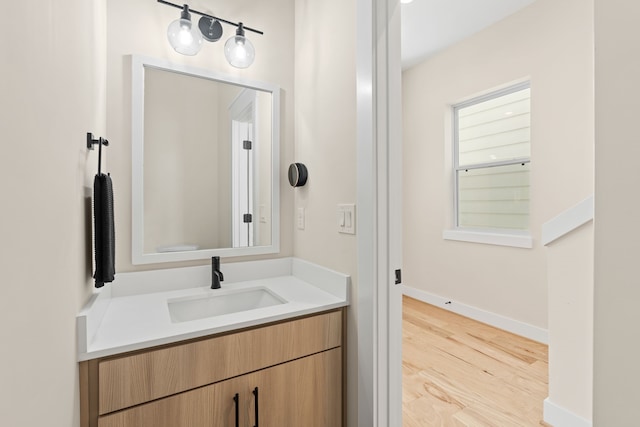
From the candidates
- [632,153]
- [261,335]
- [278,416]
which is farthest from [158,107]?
[632,153]

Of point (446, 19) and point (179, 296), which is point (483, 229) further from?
point (179, 296)

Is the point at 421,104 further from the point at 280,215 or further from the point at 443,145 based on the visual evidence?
the point at 280,215

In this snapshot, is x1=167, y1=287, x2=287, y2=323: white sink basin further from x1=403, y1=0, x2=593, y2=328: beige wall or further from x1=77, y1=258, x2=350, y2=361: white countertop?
x1=403, y1=0, x2=593, y2=328: beige wall

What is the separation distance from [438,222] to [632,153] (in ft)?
9.86

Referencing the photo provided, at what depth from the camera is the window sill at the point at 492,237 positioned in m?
2.60

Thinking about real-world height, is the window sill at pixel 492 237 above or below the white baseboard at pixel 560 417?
above

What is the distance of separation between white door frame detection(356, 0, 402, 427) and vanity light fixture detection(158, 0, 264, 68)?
0.62 meters

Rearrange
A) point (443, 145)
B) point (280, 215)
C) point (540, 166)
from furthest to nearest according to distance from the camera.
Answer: point (443, 145) → point (540, 166) → point (280, 215)

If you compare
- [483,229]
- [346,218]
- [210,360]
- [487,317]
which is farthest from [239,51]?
[487,317]

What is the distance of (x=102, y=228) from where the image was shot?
958 millimetres

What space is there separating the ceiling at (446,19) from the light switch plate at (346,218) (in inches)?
84.8

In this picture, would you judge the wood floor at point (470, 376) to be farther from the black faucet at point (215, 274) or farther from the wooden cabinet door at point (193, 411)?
the black faucet at point (215, 274)

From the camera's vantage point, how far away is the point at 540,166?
250 cm

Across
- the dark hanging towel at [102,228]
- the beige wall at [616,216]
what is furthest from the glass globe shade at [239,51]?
the beige wall at [616,216]
